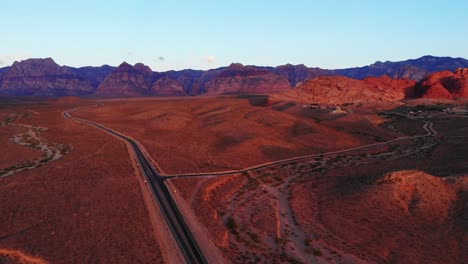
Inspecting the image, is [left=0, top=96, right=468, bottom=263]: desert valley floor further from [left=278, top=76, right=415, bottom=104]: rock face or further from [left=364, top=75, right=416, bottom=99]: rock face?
A: [left=364, top=75, right=416, bottom=99]: rock face

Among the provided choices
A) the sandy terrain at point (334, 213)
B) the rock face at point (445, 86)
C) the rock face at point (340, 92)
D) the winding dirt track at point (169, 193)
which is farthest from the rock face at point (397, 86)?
the sandy terrain at point (334, 213)

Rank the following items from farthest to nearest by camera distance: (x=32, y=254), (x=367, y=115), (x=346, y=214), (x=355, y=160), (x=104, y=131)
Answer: (x=367, y=115) → (x=104, y=131) → (x=355, y=160) → (x=346, y=214) → (x=32, y=254)

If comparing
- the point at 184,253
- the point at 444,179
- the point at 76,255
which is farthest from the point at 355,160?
the point at 76,255

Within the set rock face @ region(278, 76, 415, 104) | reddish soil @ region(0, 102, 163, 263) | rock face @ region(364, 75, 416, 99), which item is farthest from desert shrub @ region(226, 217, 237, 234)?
rock face @ region(364, 75, 416, 99)

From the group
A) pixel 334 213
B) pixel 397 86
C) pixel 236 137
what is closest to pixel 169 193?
pixel 334 213

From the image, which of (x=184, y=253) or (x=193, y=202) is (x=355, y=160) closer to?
(x=193, y=202)

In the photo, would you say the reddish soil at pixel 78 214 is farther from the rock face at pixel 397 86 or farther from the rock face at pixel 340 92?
the rock face at pixel 397 86
